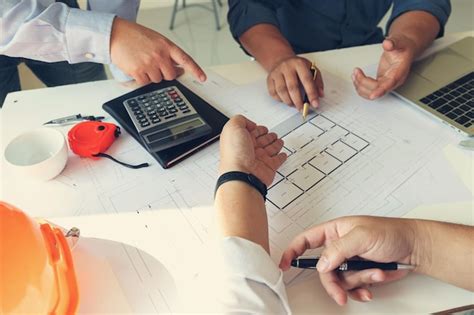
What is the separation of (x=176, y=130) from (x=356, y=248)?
0.38 m

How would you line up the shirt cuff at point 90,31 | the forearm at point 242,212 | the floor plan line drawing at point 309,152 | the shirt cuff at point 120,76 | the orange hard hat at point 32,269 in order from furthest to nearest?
the shirt cuff at point 120,76
the shirt cuff at point 90,31
the floor plan line drawing at point 309,152
the forearm at point 242,212
the orange hard hat at point 32,269

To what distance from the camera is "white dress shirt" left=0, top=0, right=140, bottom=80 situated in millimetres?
754

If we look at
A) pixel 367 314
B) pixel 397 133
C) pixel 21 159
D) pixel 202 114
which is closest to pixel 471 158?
pixel 397 133

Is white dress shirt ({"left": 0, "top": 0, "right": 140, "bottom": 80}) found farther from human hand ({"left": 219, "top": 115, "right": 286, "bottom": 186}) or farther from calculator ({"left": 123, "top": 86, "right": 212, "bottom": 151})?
human hand ({"left": 219, "top": 115, "right": 286, "bottom": 186})

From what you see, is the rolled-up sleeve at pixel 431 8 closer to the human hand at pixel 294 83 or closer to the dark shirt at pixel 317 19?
the dark shirt at pixel 317 19

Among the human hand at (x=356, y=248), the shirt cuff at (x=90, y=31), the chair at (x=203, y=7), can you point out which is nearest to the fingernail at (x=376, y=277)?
the human hand at (x=356, y=248)

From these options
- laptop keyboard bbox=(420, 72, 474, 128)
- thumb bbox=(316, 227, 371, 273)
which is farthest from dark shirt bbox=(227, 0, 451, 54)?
thumb bbox=(316, 227, 371, 273)

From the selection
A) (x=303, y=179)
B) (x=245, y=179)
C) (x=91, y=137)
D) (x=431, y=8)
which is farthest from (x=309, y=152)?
(x=431, y=8)

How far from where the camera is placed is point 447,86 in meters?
0.84

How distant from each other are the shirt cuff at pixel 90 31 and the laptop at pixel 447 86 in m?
0.58

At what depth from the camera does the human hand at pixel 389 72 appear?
0.83 metres

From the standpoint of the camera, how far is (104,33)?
0.78 metres

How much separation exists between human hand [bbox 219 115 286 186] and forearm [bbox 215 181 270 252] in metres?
0.04

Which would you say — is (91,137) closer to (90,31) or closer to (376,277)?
(90,31)
